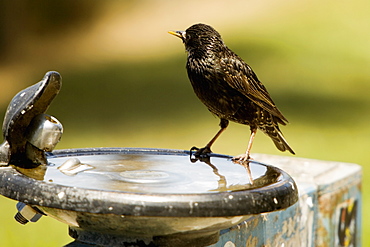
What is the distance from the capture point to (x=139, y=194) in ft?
5.28

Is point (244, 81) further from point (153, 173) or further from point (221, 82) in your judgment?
point (153, 173)

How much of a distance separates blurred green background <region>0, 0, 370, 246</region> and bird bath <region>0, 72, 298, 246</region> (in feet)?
9.57

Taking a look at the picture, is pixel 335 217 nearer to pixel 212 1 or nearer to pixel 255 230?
pixel 255 230

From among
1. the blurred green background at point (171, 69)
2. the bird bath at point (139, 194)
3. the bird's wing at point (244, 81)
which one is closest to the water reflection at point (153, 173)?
the bird bath at point (139, 194)

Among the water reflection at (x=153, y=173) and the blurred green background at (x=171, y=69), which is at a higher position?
the water reflection at (x=153, y=173)

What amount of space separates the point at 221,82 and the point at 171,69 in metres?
8.80

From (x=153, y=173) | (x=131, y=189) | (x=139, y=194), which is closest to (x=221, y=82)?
(x=153, y=173)

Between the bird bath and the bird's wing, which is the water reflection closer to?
the bird bath

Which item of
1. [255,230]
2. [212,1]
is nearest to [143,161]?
[255,230]

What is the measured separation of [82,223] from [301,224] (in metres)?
1.36

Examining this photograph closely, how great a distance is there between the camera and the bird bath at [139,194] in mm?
1621

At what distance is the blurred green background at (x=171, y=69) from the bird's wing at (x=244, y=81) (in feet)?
7.55

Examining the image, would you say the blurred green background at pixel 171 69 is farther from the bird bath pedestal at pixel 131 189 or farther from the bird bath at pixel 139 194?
the bird bath at pixel 139 194

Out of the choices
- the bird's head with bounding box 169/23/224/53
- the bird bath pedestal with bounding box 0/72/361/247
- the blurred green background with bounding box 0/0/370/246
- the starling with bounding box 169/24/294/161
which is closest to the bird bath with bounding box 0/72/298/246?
the bird bath pedestal with bounding box 0/72/361/247
